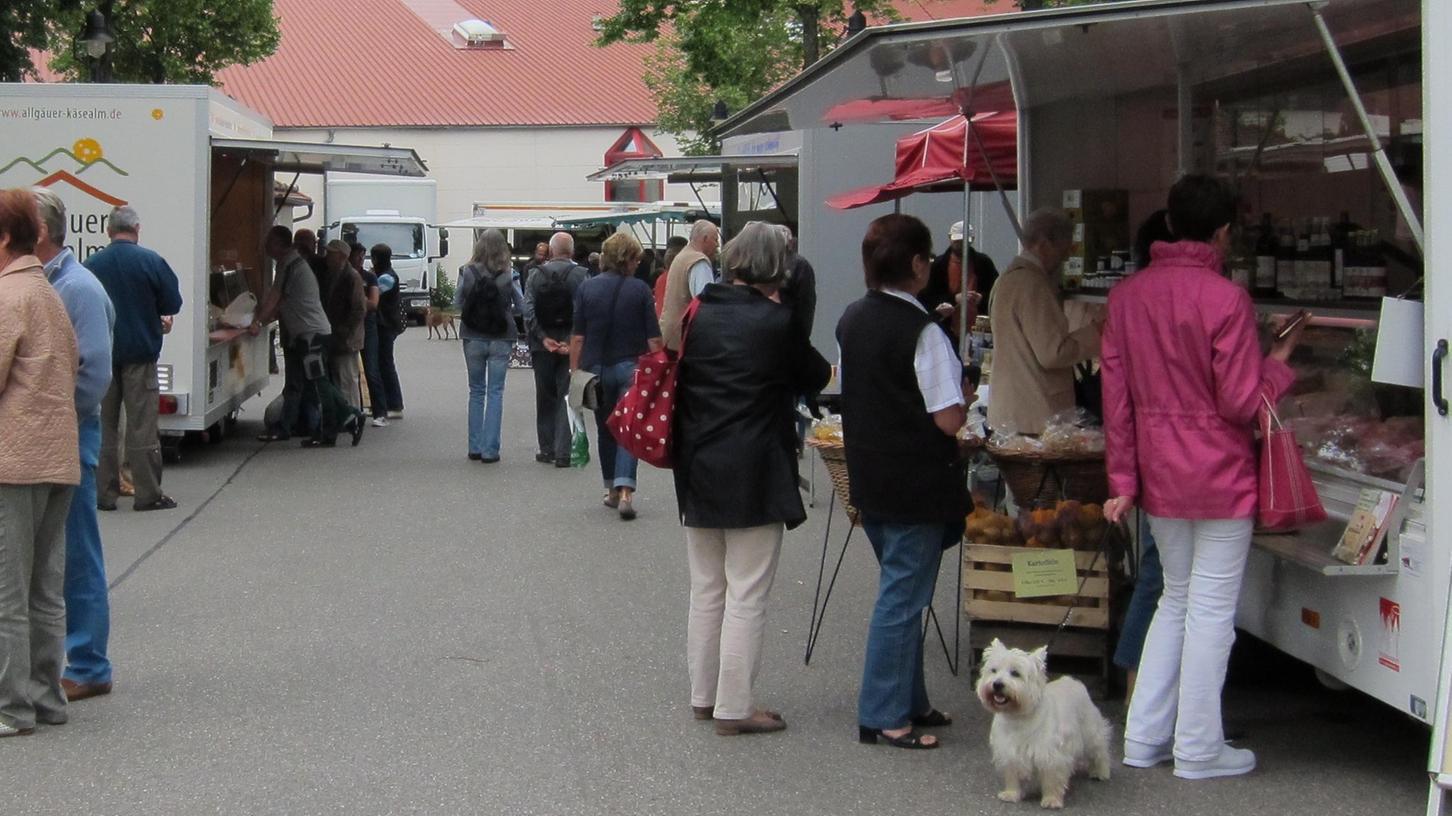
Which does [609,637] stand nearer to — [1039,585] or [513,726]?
[513,726]

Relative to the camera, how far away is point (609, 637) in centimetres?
764

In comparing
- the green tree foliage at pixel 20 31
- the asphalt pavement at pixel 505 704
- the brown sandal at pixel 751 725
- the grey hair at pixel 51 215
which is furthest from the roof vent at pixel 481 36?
the brown sandal at pixel 751 725

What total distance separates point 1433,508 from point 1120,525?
65.0 inches

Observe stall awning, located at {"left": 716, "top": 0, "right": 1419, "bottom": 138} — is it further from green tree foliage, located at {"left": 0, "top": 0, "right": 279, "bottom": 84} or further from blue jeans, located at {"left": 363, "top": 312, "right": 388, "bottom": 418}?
green tree foliage, located at {"left": 0, "top": 0, "right": 279, "bottom": 84}

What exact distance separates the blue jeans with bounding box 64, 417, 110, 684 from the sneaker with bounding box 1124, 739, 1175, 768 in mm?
3867

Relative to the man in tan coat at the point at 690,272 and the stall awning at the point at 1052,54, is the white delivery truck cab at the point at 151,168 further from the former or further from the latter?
the stall awning at the point at 1052,54

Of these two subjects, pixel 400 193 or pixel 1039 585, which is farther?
pixel 400 193

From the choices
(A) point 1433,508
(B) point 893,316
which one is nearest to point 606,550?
(B) point 893,316

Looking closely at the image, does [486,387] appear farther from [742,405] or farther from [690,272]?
[742,405]

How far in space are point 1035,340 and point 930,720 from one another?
6.12ft

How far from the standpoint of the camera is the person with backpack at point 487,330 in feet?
44.3

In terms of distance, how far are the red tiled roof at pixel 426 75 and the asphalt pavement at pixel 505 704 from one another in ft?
136

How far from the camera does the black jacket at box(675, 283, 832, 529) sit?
5840mm

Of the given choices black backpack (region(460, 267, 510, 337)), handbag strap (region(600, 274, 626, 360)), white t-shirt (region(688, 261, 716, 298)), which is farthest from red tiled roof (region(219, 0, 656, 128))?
handbag strap (region(600, 274, 626, 360))
